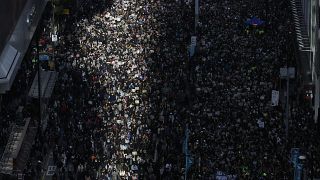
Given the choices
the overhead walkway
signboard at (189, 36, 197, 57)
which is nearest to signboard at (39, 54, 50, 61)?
the overhead walkway

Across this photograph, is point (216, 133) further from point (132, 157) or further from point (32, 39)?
point (32, 39)

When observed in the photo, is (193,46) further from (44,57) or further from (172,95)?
(44,57)

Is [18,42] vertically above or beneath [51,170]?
above

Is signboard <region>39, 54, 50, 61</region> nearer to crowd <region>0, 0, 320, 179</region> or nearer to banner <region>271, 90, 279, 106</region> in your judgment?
crowd <region>0, 0, 320, 179</region>

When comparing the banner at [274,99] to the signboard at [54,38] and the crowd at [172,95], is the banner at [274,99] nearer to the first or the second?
the crowd at [172,95]

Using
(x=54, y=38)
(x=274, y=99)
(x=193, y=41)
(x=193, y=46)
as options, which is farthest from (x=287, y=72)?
(x=54, y=38)

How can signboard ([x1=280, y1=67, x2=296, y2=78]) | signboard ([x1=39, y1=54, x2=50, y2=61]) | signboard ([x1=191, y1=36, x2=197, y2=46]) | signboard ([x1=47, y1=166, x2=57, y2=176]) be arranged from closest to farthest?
signboard ([x1=47, y1=166, x2=57, y2=176]) < signboard ([x1=280, y1=67, x2=296, y2=78]) < signboard ([x1=39, y1=54, x2=50, y2=61]) < signboard ([x1=191, y1=36, x2=197, y2=46])

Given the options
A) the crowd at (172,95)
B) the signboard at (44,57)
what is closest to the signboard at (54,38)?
the crowd at (172,95)

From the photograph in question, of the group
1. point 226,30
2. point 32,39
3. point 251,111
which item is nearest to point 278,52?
point 226,30
